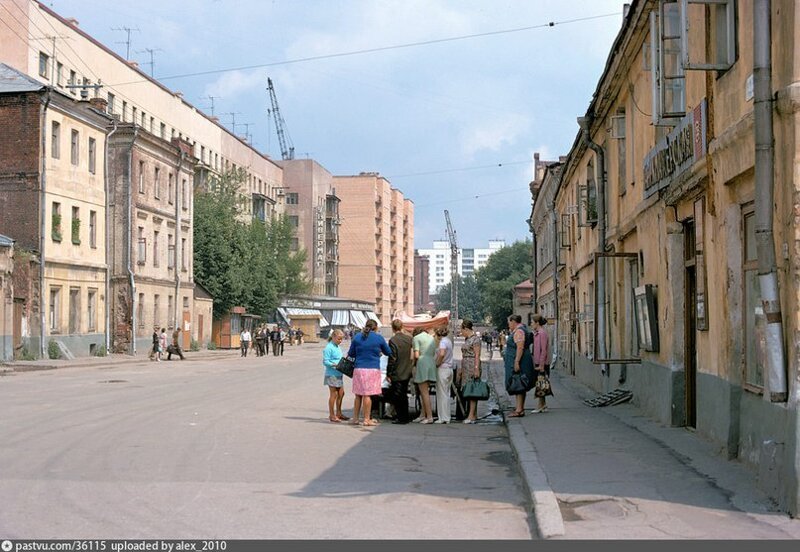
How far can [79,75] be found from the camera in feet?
189

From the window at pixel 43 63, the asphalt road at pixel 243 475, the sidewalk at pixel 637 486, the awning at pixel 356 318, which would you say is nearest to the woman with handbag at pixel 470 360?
the asphalt road at pixel 243 475

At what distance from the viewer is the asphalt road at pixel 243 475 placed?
7750mm

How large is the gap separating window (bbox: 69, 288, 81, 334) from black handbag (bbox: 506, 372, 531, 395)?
31.0 meters

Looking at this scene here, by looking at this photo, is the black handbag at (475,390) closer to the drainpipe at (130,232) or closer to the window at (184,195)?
the drainpipe at (130,232)

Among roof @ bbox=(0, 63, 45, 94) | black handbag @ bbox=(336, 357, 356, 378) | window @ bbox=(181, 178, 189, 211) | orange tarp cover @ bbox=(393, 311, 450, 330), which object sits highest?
roof @ bbox=(0, 63, 45, 94)

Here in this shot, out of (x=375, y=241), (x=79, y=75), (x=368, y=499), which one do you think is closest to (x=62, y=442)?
(x=368, y=499)

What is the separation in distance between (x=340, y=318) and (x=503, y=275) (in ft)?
61.5

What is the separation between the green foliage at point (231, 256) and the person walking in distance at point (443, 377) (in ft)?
157

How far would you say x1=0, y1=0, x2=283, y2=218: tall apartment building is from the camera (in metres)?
51.6

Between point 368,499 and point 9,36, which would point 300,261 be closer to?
point 9,36

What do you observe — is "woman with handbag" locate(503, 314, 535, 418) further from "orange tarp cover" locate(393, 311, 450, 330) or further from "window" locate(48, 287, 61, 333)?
"window" locate(48, 287, 61, 333)

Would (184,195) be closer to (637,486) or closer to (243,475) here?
(243,475)

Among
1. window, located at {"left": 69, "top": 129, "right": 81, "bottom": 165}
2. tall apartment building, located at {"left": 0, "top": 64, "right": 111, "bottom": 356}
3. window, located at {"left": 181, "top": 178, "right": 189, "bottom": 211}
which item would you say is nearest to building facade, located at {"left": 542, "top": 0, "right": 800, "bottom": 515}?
tall apartment building, located at {"left": 0, "top": 64, "right": 111, "bottom": 356}

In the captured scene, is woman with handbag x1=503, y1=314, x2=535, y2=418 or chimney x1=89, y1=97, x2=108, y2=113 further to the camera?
chimney x1=89, y1=97, x2=108, y2=113
